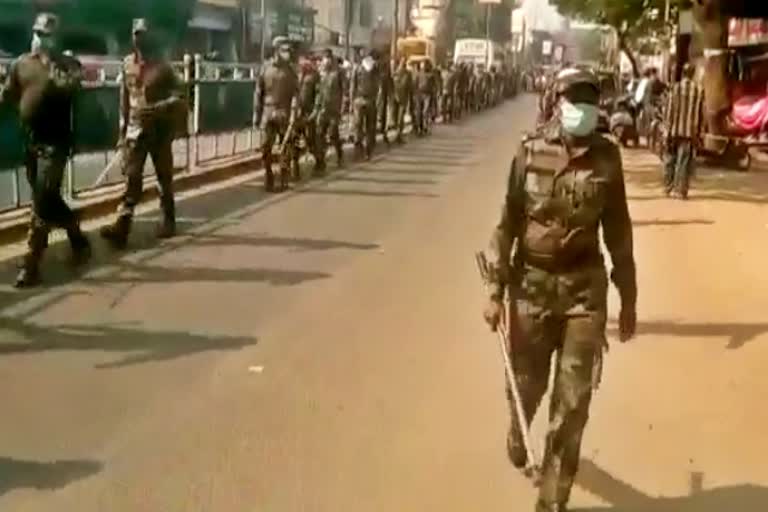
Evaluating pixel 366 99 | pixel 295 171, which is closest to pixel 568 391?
pixel 295 171

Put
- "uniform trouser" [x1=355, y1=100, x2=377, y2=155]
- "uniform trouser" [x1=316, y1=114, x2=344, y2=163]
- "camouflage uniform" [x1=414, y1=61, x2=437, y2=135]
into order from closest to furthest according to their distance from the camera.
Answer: "uniform trouser" [x1=316, y1=114, x2=344, y2=163], "uniform trouser" [x1=355, y1=100, x2=377, y2=155], "camouflage uniform" [x1=414, y1=61, x2=437, y2=135]

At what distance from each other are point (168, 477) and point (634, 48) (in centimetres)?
5044

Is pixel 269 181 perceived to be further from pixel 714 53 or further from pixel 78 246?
pixel 78 246

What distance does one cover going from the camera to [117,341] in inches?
320

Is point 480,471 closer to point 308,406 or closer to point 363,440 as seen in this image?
point 363,440

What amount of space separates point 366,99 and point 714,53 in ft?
35.3

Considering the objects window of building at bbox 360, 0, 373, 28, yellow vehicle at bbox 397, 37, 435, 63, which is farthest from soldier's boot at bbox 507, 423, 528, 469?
window of building at bbox 360, 0, 373, 28

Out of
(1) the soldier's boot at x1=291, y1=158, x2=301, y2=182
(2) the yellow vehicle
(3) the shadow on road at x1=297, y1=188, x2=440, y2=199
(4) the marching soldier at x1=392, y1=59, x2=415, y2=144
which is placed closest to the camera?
(3) the shadow on road at x1=297, y1=188, x2=440, y2=199

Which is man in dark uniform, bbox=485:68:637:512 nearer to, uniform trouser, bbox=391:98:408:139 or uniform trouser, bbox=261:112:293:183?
uniform trouser, bbox=261:112:293:183

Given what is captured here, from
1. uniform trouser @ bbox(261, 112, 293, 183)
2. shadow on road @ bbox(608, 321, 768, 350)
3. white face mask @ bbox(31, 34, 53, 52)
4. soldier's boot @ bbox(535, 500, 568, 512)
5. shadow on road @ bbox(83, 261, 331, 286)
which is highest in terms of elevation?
white face mask @ bbox(31, 34, 53, 52)

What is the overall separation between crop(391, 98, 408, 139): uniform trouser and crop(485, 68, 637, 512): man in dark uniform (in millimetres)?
24017

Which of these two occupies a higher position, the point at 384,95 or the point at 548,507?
the point at 384,95

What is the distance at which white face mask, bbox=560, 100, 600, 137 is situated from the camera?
4863 millimetres

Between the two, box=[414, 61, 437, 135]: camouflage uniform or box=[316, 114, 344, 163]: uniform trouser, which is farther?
box=[414, 61, 437, 135]: camouflage uniform
